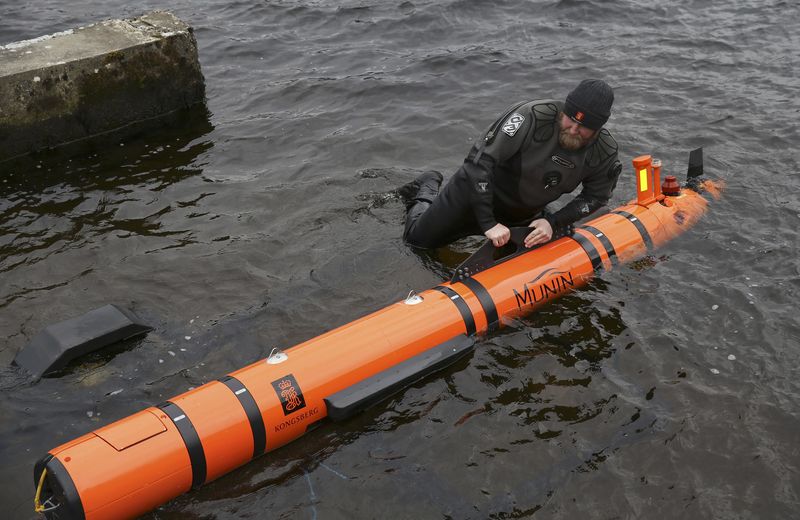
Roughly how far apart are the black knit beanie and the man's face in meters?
0.07

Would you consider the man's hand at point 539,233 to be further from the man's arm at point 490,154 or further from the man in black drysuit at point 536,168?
the man's arm at point 490,154

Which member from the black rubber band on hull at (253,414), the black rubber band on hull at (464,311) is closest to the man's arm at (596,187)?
the black rubber band on hull at (464,311)

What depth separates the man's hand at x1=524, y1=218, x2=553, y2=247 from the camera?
609cm

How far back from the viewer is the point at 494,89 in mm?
10562

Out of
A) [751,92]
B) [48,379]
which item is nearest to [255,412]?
[48,379]

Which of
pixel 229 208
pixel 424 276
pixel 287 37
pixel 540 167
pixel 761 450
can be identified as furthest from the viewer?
pixel 287 37

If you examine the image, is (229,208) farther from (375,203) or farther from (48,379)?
(48,379)

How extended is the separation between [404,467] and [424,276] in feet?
A: 7.48

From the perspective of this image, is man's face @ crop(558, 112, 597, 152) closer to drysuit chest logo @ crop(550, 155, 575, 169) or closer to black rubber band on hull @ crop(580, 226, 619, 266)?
drysuit chest logo @ crop(550, 155, 575, 169)

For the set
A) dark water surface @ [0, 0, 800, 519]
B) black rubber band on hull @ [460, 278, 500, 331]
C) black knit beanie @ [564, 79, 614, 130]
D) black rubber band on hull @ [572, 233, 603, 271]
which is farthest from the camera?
black rubber band on hull @ [572, 233, 603, 271]

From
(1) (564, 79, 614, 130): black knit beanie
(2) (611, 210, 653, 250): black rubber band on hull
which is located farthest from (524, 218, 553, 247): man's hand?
(2) (611, 210, 653, 250): black rubber band on hull

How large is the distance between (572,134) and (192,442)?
3552 mm

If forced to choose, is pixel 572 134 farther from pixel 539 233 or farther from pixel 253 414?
pixel 253 414

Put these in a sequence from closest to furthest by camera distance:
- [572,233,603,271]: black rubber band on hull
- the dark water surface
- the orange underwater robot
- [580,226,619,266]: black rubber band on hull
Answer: the orange underwater robot
the dark water surface
[572,233,603,271]: black rubber band on hull
[580,226,619,266]: black rubber band on hull
